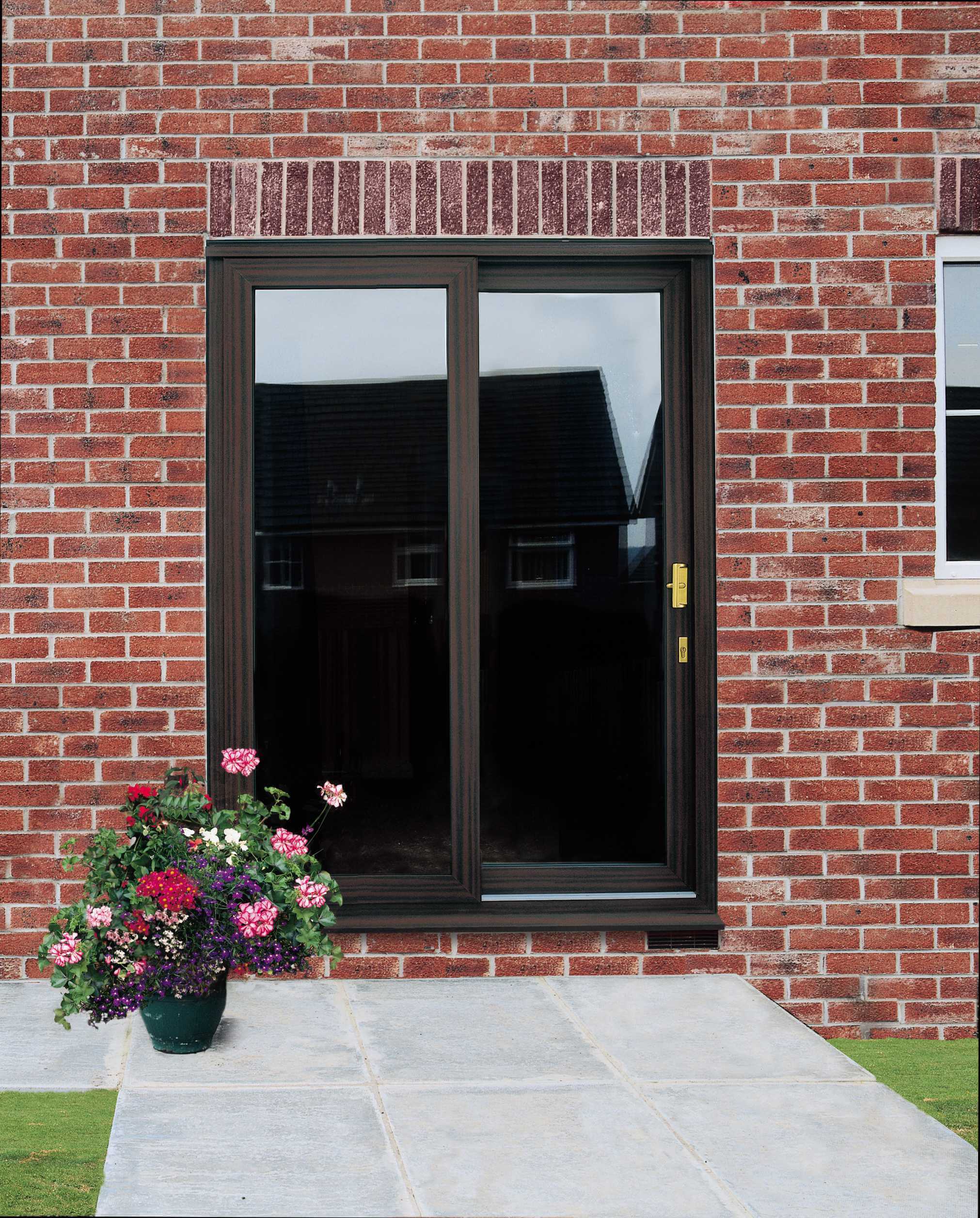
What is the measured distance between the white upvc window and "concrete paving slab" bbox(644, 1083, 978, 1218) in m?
2.04

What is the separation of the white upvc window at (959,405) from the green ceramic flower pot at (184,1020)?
2.91 metres

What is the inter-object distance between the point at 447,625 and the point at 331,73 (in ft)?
6.68

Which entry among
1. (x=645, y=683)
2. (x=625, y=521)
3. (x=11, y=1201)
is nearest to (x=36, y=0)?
(x=625, y=521)

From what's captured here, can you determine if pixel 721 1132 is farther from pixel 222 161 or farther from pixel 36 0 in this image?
pixel 36 0

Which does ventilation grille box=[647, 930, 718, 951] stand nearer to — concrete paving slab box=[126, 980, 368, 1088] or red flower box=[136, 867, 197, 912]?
concrete paving slab box=[126, 980, 368, 1088]

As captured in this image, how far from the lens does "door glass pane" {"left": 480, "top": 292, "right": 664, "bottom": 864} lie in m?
4.40

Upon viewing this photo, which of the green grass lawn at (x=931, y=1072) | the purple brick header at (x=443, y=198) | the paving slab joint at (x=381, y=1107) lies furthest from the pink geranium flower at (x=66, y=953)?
the purple brick header at (x=443, y=198)

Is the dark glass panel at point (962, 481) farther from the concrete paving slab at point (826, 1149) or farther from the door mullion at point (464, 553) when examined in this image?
the concrete paving slab at point (826, 1149)

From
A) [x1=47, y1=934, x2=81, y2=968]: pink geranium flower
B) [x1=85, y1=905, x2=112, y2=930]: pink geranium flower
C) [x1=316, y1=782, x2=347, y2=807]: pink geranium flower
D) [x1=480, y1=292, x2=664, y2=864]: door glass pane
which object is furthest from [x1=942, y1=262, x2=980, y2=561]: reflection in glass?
[x1=47, y1=934, x2=81, y2=968]: pink geranium flower

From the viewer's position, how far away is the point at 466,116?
14.1 feet

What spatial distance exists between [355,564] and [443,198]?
4.47 ft

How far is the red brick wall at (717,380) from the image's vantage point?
13.9 feet

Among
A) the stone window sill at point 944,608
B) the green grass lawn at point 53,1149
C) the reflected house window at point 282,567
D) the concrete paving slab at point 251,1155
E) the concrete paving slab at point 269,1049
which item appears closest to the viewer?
the concrete paving slab at point 251,1155

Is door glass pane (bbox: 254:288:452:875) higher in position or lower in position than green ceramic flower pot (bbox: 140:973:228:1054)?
higher
